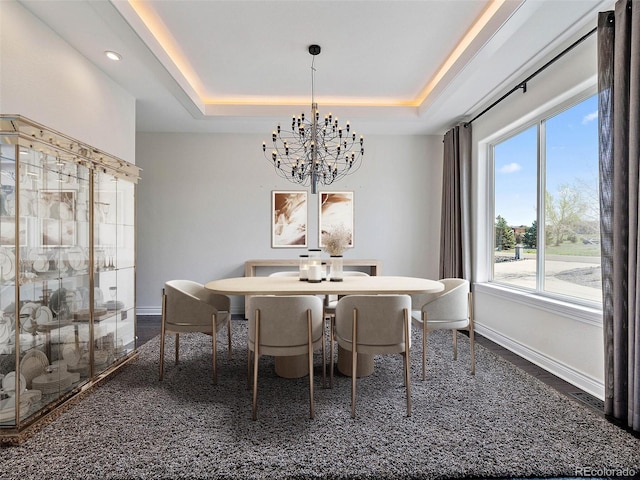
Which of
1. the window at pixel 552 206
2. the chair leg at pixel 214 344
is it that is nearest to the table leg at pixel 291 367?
the chair leg at pixel 214 344

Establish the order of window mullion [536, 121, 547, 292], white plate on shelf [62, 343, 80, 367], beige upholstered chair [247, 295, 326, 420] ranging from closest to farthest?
beige upholstered chair [247, 295, 326, 420], white plate on shelf [62, 343, 80, 367], window mullion [536, 121, 547, 292]

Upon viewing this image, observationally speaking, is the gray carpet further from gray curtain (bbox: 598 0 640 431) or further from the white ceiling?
the white ceiling

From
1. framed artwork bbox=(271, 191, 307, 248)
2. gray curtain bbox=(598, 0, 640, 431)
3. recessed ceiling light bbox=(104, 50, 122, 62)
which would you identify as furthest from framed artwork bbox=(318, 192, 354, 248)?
gray curtain bbox=(598, 0, 640, 431)

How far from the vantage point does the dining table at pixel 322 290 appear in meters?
2.53

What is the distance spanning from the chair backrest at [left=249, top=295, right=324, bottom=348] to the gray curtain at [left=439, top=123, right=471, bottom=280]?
2.95 metres

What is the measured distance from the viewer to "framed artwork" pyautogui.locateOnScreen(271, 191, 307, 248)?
5.30 m

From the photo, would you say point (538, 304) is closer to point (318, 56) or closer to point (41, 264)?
point (318, 56)

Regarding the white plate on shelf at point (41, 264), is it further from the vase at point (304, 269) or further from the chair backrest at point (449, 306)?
the chair backrest at point (449, 306)

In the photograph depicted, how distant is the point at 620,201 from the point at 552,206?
120 cm

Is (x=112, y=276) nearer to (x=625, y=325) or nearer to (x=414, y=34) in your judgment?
(x=414, y=34)

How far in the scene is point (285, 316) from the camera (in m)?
2.24

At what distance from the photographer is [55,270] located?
8.00ft

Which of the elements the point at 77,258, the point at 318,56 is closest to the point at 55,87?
the point at 77,258

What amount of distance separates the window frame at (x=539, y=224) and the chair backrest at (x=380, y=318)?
1540 mm
